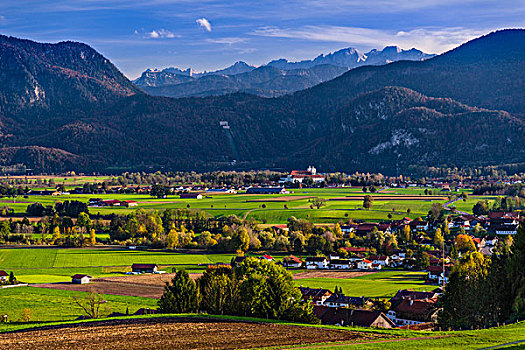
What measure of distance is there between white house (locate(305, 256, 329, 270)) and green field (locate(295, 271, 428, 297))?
7.96 metres

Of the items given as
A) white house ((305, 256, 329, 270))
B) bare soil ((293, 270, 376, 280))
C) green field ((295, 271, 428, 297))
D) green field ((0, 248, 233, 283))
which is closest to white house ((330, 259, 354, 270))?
white house ((305, 256, 329, 270))

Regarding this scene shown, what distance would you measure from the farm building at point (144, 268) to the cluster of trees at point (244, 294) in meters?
28.0

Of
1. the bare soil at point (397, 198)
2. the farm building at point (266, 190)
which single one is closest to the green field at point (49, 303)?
the bare soil at point (397, 198)

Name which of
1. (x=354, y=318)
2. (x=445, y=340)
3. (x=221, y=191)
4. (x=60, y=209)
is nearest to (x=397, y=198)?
(x=221, y=191)

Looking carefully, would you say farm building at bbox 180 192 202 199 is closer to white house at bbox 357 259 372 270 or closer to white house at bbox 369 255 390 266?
white house at bbox 369 255 390 266

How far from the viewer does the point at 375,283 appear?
64188 mm

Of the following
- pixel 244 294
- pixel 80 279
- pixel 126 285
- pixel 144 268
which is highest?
pixel 244 294

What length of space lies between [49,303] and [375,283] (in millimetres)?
29058

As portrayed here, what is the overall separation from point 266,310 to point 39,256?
49.5 metres

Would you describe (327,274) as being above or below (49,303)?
below

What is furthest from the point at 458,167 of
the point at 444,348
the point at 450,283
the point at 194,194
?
the point at 444,348

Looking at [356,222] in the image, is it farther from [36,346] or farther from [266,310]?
[36,346]

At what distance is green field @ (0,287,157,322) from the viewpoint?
48.5 meters

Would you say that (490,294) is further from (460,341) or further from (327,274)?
(327,274)
